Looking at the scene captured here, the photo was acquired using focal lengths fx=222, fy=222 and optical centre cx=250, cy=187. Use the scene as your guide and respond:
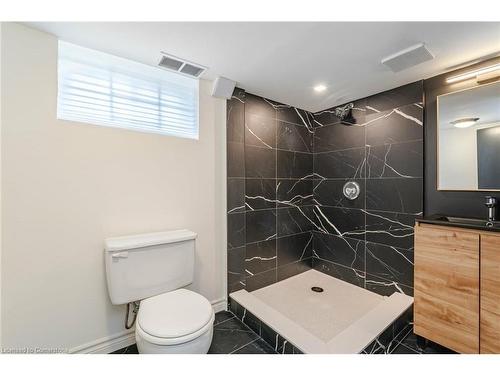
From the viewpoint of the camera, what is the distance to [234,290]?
2.06 metres

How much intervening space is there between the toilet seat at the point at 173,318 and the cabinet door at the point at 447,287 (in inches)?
55.4

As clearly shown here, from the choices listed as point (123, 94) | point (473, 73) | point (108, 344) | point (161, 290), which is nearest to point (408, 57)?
point (473, 73)

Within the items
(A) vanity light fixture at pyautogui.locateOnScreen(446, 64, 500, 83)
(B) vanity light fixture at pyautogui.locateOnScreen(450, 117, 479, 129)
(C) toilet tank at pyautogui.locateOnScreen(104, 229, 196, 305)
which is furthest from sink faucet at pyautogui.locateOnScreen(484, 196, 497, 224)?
(C) toilet tank at pyautogui.locateOnScreen(104, 229, 196, 305)

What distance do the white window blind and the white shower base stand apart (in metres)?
1.61

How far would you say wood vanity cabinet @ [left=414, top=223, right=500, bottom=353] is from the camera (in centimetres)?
125

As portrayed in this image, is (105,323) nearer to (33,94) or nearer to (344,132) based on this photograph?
(33,94)

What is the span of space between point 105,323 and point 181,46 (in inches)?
74.2

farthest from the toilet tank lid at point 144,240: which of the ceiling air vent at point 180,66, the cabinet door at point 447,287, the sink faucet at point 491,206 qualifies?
→ the sink faucet at point 491,206

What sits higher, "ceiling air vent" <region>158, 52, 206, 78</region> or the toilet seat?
"ceiling air vent" <region>158, 52, 206, 78</region>

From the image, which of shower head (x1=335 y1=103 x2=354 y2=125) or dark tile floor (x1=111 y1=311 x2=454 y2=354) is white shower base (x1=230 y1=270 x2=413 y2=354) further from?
shower head (x1=335 y1=103 x2=354 y2=125)

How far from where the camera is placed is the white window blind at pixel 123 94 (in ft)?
4.57

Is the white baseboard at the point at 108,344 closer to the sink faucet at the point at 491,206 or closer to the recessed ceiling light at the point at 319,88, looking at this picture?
the recessed ceiling light at the point at 319,88
